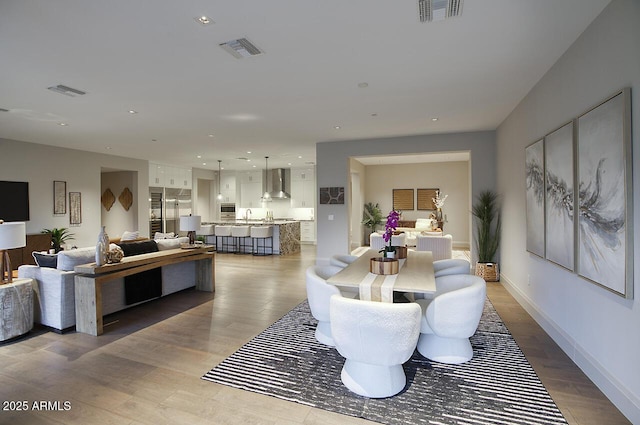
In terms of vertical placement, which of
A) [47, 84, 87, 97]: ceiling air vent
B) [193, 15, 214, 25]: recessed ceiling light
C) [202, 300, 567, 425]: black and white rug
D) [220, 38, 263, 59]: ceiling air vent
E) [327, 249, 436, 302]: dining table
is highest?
[47, 84, 87, 97]: ceiling air vent

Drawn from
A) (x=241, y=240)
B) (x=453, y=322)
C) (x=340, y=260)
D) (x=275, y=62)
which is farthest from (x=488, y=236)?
(x=241, y=240)

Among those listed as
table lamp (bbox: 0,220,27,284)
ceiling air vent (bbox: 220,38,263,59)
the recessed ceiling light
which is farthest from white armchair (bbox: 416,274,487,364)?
table lamp (bbox: 0,220,27,284)

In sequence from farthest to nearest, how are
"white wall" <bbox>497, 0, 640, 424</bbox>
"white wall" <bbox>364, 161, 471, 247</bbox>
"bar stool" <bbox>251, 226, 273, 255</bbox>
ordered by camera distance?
"white wall" <bbox>364, 161, 471, 247</bbox>
"bar stool" <bbox>251, 226, 273, 255</bbox>
"white wall" <bbox>497, 0, 640, 424</bbox>

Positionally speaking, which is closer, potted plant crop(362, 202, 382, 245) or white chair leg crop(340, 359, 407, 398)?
white chair leg crop(340, 359, 407, 398)

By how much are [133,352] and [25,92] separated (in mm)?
3429

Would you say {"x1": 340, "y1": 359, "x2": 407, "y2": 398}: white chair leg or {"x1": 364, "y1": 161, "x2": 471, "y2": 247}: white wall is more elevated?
{"x1": 364, "y1": 161, "x2": 471, "y2": 247}: white wall

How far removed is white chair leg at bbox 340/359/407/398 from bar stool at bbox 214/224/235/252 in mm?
7477

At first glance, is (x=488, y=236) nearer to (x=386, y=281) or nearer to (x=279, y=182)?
(x=386, y=281)

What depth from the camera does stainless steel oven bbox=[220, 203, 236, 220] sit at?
42.0 feet

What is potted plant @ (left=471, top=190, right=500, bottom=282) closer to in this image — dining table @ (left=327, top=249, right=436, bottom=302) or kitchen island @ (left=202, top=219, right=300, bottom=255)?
dining table @ (left=327, top=249, right=436, bottom=302)

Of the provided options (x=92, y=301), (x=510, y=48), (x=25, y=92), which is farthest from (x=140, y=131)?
(x=510, y=48)

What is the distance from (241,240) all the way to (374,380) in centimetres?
785

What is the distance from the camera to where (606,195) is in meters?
2.32

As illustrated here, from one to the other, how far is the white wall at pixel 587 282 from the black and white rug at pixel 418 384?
45 cm
